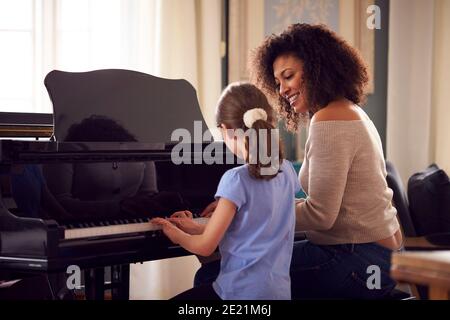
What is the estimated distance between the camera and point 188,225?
2.10 meters

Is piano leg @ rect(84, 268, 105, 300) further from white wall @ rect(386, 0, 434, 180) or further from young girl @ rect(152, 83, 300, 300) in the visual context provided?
white wall @ rect(386, 0, 434, 180)

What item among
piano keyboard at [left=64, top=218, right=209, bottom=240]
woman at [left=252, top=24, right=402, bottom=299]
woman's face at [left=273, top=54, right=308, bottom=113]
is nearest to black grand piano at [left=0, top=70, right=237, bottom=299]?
piano keyboard at [left=64, top=218, right=209, bottom=240]

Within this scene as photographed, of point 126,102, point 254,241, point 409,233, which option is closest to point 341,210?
point 254,241

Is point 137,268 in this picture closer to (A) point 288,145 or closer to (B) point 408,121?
(A) point 288,145

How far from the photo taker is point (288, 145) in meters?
4.34

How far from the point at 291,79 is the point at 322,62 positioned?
0.13 metres

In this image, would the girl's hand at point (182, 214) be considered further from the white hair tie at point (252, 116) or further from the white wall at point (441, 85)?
the white wall at point (441, 85)

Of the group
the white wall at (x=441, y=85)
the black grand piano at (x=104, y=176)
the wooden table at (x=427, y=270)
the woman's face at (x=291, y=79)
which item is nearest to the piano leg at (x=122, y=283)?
the black grand piano at (x=104, y=176)

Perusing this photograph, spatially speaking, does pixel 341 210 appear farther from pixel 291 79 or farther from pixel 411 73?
pixel 411 73

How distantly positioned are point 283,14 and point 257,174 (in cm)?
265

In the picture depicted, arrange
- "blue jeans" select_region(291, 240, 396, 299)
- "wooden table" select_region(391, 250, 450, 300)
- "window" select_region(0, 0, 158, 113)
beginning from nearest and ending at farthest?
"wooden table" select_region(391, 250, 450, 300) → "blue jeans" select_region(291, 240, 396, 299) → "window" select_region(0, 0, 158, 113)

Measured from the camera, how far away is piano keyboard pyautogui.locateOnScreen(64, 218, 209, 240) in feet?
6.53

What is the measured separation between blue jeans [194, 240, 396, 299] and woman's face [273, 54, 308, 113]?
22.1 inches

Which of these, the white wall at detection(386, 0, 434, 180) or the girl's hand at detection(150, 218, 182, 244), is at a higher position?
the white wall at detection(386, 0, 434, 180)
